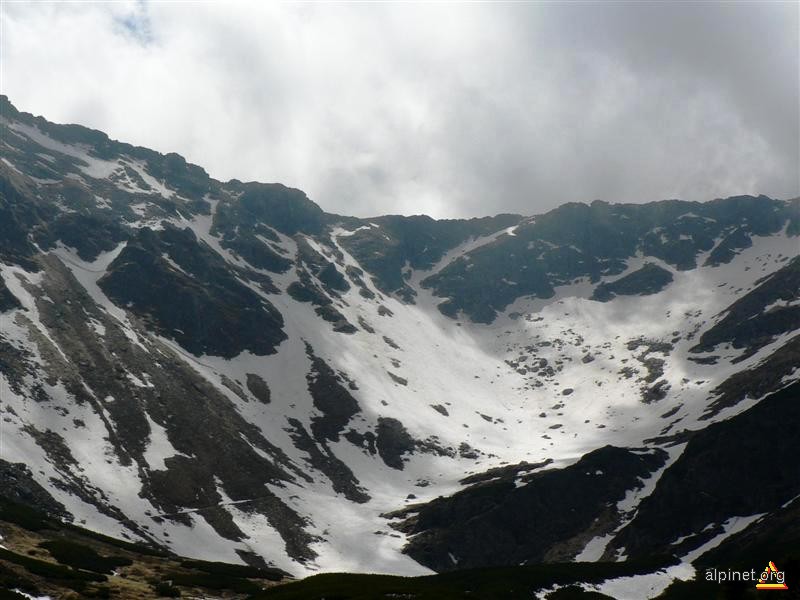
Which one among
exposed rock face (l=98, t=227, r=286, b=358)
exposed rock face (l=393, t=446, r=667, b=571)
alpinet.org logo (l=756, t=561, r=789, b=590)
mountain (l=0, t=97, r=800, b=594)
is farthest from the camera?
exposed rock face (l=98, t=227, r=286, b=358)

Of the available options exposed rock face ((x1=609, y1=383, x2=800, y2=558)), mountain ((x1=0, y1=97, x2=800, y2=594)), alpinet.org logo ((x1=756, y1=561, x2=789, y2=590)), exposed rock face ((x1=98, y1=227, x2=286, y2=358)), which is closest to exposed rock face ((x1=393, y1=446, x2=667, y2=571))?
mountain ((x1=0, y1=97, x2=800, y2=594))

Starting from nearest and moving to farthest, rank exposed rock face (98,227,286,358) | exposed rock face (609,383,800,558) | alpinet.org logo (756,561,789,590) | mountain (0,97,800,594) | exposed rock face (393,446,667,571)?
1. alpinet.org logo (756,561,789,590)
2. exposed rock face (609,383,800,558)
3. mountain (0,97,800,594)
4. exposed rock face (393,446,667,571)
5. exposed rock face (98,227,286,358)

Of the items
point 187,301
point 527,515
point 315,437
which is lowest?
point 527,515

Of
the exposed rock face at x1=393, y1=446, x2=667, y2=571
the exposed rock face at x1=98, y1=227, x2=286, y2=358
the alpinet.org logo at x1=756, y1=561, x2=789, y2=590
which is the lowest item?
the alpinet.org logo at x1=756, y1=561, x2=789, y2=590

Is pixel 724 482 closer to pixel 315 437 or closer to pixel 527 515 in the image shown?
pixel 527 515

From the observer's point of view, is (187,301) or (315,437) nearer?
(315,437)

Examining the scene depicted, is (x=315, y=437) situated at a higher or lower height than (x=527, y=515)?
higher

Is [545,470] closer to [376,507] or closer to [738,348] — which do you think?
[376,507]

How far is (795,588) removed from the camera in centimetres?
2628

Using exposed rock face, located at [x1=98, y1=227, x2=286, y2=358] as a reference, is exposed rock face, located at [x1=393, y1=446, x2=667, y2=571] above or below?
below

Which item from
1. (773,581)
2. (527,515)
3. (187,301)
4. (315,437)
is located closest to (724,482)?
(527,515)

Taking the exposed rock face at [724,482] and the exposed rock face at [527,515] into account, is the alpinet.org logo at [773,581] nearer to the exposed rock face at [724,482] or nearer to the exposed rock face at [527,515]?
the exposed rock face at [724,482]

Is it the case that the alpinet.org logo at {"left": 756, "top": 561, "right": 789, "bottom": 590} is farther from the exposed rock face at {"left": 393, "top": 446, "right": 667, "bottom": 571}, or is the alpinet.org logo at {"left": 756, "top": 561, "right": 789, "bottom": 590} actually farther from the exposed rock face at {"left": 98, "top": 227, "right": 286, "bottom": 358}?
the exposed rock face at {"left": 98, "top": 227, "right": 286, "bottom": 358}

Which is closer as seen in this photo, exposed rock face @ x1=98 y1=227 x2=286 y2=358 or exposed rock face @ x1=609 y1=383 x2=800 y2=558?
exposed rock face @ x1=609 y1=383 x2=800 y2=558
